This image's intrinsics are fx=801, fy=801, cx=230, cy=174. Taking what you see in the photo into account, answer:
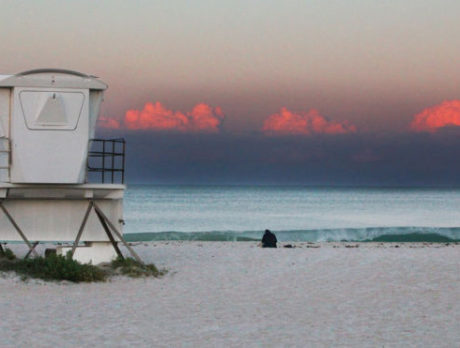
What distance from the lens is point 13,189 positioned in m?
17.8

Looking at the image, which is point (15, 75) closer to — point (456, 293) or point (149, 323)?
point (149, 323)

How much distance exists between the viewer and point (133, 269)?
60.8 ft

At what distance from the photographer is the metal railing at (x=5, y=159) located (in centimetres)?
1750

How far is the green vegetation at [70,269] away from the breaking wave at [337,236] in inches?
1124

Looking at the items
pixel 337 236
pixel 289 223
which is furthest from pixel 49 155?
pixel 289 223

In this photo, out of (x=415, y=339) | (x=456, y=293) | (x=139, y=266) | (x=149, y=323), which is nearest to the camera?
(x=415, y=339)

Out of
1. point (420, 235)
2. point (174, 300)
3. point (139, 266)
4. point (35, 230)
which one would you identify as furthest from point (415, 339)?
point (420, 235)

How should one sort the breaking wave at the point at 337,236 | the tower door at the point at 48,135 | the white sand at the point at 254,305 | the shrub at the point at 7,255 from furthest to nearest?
the breaking wave at the point at 337,236
the shrub at the point at 7,255
the tower door at the point at 48,135
the white sand at the point at 254,305

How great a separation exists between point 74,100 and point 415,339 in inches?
365

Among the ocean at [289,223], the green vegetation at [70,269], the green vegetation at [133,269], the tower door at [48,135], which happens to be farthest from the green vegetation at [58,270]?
the ocean at [289,223]

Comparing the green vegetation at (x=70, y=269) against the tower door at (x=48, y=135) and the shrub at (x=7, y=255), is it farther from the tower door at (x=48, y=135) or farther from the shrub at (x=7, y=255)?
the tower door at (x=48, y=135)

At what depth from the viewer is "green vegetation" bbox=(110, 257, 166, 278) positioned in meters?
18.4

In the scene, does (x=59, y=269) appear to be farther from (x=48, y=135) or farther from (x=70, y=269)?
(x=48, y=135)

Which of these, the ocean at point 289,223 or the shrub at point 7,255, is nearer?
the shrub at point 7,255
